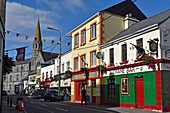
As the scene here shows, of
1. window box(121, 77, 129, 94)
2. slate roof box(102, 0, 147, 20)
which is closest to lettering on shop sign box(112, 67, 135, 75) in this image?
window box(121, 77, 129, 94)

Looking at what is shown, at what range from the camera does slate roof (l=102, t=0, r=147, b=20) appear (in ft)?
86.9

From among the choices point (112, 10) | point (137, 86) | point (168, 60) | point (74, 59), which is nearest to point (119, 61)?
point (137, 86)

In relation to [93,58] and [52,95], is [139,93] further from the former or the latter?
[52,95]

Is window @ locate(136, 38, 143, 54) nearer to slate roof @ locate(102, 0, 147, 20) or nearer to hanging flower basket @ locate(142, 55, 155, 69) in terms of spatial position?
hanging flower basket @ locate(142, 55, 155, 69)

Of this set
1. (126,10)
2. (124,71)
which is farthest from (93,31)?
(124,71)

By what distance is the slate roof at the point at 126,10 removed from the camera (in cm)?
2650

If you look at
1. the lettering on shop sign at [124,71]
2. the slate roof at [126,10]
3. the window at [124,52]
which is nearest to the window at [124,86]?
the lettering on shop sign at [124,71]

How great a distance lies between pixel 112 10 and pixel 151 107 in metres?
13.4

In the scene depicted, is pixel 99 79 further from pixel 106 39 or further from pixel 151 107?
pixel 151 107

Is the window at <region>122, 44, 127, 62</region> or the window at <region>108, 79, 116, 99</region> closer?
the window at <region>122, 44, 127, 62</region>

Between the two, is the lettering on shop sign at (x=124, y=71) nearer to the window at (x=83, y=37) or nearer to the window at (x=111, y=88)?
the window at (x=111, y=88)

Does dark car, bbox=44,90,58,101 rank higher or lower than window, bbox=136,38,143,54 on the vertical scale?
lower

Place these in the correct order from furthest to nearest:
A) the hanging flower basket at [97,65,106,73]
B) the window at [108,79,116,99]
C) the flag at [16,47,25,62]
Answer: the hanging flower basket at [97,65,106,73], the window at [108,79,116,99], the flag at [16,47,25,62]

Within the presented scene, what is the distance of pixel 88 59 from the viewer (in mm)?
26625
